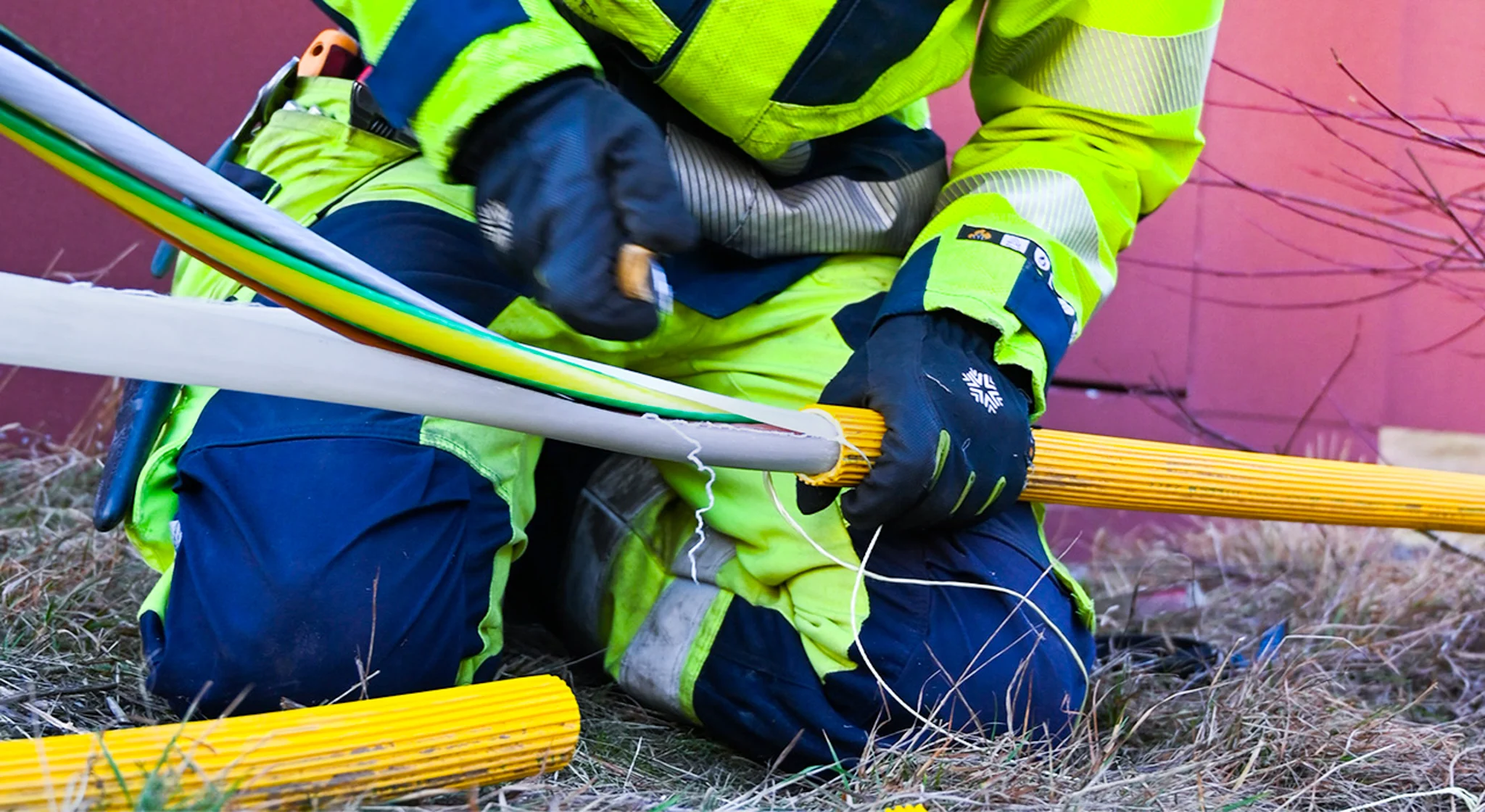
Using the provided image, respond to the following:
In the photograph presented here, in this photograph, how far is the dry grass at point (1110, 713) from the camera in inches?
37.0

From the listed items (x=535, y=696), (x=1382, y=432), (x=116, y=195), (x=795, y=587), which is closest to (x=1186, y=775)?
(x=795, y=587)

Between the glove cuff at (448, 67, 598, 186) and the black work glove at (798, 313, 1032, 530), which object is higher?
the glove cuff at (448, 67, 598, 186)

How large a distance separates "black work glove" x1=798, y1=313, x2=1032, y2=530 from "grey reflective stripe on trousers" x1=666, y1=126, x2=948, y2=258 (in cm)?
20

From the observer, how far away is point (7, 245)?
167 centimetres

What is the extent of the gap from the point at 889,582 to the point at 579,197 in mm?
476

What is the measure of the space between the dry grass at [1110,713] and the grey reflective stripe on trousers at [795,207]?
0.47m

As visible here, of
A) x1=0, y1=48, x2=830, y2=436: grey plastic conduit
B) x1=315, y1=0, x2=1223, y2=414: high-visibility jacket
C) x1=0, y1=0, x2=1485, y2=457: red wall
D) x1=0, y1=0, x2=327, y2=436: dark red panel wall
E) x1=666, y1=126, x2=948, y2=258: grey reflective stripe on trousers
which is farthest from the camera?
x1=0, y1=0, x2=1485, y2=457: red wall

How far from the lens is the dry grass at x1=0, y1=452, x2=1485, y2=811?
3.08ft

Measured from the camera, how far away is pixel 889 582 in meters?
1.09

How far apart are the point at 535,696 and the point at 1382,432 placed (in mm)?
1924

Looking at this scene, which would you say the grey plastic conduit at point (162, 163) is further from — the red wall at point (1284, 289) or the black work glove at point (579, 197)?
the red wall at point (1284, 289)

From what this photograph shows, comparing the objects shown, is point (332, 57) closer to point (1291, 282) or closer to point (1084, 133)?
point (1084, 133)

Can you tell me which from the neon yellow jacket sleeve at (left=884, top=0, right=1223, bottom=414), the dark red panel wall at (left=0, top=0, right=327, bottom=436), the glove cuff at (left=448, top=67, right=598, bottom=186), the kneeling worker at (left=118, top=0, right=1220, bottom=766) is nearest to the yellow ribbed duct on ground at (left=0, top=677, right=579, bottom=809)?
the kneeling worker at (left=118, top=0, right=1220, bottom=766)

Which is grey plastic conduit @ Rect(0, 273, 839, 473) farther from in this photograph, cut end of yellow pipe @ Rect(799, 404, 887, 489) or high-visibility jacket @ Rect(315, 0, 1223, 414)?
high-visibility jacket @ Rect(315, 0, 1223, 414)
